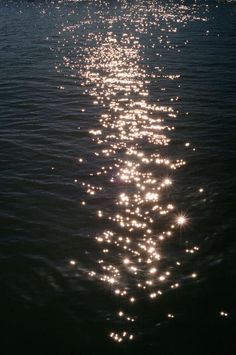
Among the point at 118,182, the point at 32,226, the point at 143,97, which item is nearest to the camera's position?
the point at 32,226

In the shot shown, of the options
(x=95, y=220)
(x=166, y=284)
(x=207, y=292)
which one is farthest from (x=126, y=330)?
(x=95, y=220)

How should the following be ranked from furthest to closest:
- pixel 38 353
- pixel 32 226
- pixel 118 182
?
pixel 118 182, pixel 32 226, pixel 38 353

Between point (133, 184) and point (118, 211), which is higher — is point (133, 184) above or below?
above

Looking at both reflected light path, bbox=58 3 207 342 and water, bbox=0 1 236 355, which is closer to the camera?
water, bbox=0 1 236 355

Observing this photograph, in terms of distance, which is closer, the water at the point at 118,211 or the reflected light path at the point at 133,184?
the water at the point at 118,211

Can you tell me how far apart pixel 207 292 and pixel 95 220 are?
5.81m

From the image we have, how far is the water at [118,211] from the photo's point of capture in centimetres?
1170

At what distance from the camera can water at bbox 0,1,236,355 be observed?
38.4ft

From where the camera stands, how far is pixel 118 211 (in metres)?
16.7

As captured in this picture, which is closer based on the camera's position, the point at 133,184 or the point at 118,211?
the point at 118,211

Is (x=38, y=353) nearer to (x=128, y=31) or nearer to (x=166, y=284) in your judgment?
(x=166, y=284)

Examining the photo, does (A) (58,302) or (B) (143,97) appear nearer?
(A) (58,302)

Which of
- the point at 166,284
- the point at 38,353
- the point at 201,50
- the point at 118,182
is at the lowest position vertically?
the point at 38,353

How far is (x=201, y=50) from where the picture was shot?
1785 inches
